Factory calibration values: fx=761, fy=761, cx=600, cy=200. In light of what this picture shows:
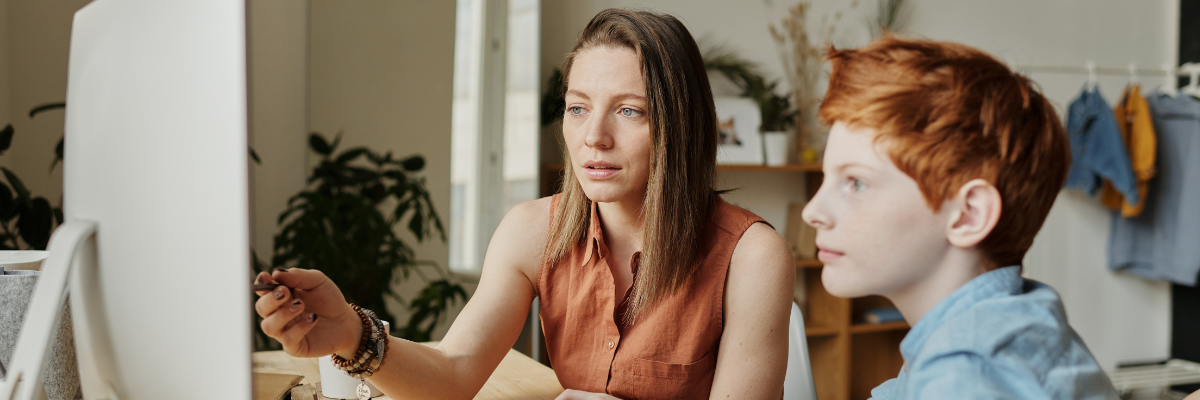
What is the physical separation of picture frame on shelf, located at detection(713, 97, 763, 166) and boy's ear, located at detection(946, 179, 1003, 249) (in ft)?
9.06

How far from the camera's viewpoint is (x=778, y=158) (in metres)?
3.35

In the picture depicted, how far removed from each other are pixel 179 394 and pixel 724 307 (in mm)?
754

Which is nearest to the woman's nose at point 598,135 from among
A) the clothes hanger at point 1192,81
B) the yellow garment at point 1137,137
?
the yellow garment at point 1137,137

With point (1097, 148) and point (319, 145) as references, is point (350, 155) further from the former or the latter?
point (1097, 148)

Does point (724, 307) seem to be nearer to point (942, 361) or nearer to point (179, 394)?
point (942, 361)

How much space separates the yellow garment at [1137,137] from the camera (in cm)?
369

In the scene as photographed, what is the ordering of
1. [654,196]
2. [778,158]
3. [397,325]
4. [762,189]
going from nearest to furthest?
[654,196]
[397,325]
[778,158]
[762,189]

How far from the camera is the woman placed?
1.01 meters

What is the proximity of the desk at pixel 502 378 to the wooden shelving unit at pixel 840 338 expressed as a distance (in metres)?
2.10

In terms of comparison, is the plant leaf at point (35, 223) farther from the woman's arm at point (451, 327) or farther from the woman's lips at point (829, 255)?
the woman's lips at point (829, 255)

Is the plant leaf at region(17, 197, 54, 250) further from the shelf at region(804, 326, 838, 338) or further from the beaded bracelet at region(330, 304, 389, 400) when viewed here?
the shelf at region(804, 326, 838, 338)

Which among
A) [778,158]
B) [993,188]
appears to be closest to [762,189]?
[778,158]

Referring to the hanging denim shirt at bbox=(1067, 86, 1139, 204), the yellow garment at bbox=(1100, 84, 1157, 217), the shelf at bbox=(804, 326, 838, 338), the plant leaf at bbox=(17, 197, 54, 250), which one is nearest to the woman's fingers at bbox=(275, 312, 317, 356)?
the plant leaf at bbox=(17, 197, 54, 250)

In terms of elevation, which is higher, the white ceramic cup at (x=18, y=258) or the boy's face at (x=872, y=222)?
the boy's face at (x=872, y=222)
